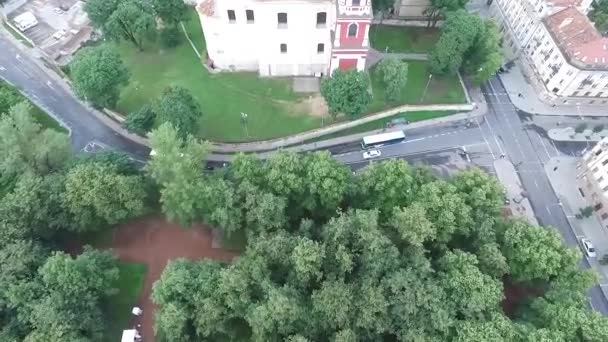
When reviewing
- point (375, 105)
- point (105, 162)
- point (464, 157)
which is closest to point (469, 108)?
point (464, 157)

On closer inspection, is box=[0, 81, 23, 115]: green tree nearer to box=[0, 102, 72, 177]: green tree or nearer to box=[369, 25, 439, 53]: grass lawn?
box=[0, 102, 72, 177]: green tree

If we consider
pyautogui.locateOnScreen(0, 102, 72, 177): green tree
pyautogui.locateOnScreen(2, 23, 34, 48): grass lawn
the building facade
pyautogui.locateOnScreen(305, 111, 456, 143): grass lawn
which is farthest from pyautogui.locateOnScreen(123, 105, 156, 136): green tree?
the building facade

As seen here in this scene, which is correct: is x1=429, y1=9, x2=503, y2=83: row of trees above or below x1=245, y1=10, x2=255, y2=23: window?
below

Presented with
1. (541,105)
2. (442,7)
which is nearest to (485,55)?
(442,7)

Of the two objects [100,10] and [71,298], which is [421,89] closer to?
[100,10]

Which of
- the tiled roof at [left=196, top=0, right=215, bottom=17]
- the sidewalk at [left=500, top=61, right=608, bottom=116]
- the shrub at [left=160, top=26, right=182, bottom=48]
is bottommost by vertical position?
the sidewalk at [left=500, top=61, right=608, bottom=116]

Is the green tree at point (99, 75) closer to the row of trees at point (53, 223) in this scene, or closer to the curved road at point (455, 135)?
the curved road at point (455, 135)

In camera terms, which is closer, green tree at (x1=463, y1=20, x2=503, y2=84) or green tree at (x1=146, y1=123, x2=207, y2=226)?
green tree at (x1=146, y1=123, x2=207, y2=226)
